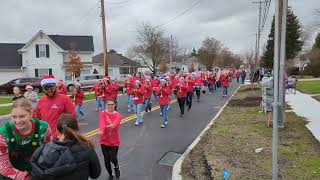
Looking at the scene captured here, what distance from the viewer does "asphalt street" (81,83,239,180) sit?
766cm

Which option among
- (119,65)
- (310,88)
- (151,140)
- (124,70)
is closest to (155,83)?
(151,140)

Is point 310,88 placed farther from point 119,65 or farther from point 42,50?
point 119,65

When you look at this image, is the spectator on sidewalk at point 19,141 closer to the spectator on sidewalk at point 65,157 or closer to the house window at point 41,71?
the spectator on sidewalk at point 65,157

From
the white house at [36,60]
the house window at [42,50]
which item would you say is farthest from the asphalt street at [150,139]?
the house window at [42,50]

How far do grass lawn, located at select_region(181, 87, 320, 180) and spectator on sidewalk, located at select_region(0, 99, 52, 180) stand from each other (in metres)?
3.66

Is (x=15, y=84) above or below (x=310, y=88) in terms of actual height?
above

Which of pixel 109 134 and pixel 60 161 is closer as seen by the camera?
pixel 60 161

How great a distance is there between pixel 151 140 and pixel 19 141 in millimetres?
7227

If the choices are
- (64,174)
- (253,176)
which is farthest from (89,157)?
(253,176)

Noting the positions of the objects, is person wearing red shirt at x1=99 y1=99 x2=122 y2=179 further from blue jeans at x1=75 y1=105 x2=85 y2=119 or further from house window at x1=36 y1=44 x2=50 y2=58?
house window at x1=36 y1=44 x2=50 y2=58

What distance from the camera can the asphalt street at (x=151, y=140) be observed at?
7660 millimetres

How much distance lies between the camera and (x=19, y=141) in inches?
143

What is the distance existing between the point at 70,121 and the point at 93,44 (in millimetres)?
50868

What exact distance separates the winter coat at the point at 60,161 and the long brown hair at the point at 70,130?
0.15 ft
